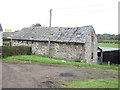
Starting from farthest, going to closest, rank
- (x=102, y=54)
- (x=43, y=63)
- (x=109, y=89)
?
(x=102, y=54) → (x=43, y=63) → (x=109, y=89)

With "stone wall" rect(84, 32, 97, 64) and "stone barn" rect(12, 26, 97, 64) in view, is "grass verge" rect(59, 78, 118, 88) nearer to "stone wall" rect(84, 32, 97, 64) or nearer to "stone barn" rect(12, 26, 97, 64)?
"stone barn" rect(12, 26, 97, 64)

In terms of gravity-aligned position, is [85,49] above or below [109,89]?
above

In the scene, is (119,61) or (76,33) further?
(119,61)

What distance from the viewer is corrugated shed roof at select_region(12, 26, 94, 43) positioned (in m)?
19.3

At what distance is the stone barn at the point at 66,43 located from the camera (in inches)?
740

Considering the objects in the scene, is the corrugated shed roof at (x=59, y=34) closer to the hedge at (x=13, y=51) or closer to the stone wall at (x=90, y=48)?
the stone wall at (x=90, y=48)

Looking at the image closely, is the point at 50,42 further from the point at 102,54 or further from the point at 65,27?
the point at 102,54

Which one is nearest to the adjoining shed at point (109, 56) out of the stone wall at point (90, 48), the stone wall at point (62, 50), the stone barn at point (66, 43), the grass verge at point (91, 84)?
the stone barn at point (66, 43)

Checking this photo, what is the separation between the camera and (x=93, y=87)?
7.06 metres

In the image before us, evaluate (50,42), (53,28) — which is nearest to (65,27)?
(53,28)

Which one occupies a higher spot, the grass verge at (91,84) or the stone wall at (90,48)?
the stone wall at (90,48)

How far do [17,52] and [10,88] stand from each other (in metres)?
13.0

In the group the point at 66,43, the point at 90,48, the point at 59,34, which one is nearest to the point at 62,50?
the point at 66,43

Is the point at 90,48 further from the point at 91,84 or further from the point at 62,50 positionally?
the point at 91,84
